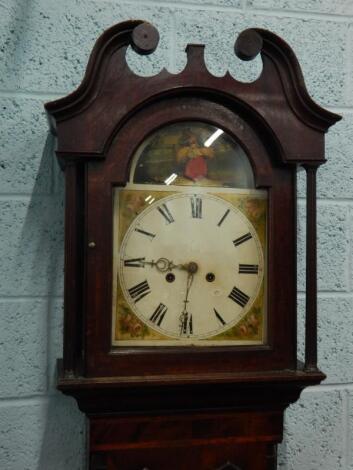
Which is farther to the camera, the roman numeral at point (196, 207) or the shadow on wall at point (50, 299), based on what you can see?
the shadow on wall at point (50, 299)

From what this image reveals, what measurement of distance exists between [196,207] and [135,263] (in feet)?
0.39

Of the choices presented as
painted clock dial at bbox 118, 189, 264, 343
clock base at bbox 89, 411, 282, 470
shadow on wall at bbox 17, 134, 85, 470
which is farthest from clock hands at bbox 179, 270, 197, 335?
shadow on wall at bbox 17, 134, 85, 470

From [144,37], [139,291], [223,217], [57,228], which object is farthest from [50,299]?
[144,37]

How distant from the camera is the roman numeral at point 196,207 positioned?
0.86 meters

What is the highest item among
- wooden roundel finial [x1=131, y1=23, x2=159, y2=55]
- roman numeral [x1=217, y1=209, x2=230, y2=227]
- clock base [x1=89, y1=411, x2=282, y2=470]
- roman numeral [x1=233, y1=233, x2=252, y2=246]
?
wooden roundel finial [x1=131, y1=23, x2=159, y2=55]

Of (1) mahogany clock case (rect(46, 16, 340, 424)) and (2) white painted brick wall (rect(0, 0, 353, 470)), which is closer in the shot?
(1) mahogany clock case (rect(46, 16, 340, 424))

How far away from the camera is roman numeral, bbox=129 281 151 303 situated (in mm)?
842

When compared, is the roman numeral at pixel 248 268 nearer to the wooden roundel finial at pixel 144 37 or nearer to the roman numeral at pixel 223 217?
the roman numeral at pixel 223 217

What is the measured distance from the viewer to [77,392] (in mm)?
818

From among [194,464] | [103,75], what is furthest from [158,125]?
[194,464]

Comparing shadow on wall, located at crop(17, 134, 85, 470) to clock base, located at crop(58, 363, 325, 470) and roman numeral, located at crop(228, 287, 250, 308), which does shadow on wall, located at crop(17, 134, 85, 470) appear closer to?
clock base, located at crop(58, 363, 325, 470)

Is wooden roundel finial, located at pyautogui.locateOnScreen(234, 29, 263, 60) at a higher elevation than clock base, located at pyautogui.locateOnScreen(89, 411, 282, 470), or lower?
higher

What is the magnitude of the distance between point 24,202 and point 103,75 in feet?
0.99

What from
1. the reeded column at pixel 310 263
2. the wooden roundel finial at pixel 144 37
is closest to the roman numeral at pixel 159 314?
the reeded column at pixel 310 263
